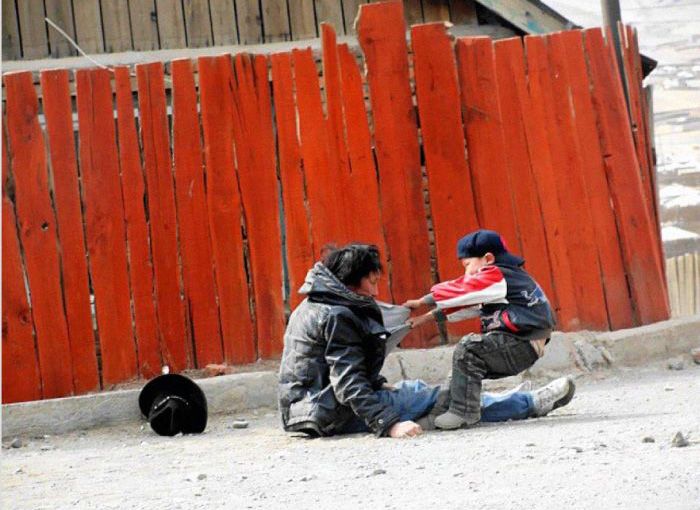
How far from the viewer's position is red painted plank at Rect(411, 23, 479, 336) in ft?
28.9

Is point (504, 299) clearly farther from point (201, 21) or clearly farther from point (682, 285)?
point (682, 285)

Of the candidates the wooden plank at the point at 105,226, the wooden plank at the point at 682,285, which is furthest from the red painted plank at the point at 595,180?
the wooden plank at the point at 682,285

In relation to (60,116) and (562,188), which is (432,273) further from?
(60,116)

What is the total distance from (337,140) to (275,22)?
10.5 ft

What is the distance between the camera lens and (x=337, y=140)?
28.5 feet

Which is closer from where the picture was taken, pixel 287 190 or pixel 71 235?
pixel 71 235

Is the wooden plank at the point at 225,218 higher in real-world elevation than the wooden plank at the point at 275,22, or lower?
lower

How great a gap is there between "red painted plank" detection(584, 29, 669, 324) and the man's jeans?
2491 mm

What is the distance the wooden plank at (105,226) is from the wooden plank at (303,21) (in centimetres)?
352

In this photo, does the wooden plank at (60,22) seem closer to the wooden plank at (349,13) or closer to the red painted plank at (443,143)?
the wooden plank at (349,13)

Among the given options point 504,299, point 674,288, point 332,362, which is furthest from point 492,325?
point 674,288

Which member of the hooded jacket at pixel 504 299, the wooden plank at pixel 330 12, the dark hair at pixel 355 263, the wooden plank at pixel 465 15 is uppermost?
the wooden plank at pixel 330 12

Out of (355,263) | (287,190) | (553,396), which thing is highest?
(287,190)

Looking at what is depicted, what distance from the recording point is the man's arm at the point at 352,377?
6555 mm
